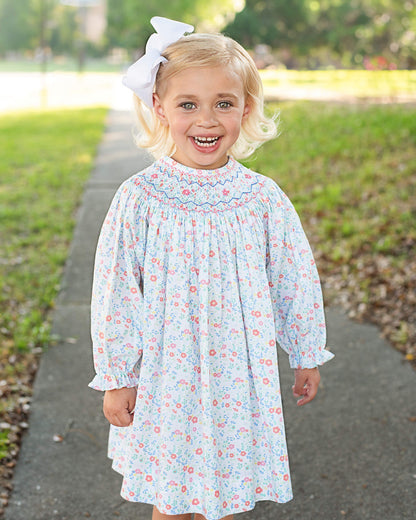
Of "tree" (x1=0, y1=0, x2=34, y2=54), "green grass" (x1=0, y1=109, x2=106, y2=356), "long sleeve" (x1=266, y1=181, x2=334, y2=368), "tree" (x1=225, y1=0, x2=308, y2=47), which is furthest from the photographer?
"tree" (x1=0, y1=0, x2=34, y2=54)

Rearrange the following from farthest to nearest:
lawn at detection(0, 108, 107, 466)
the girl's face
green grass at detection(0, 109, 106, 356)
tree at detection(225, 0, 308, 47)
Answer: tree at detection(225, 0, 308, 47) → green grass at detection(0, 109, 106, 356) → lawn at detection(0, 108, 107, 466) → the girl's face

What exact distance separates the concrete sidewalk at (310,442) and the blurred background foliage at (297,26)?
10622mm

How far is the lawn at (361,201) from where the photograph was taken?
4.71 meters

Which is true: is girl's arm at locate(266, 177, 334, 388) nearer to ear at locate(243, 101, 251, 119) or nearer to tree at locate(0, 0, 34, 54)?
ear at locate(243, 101, 251, 119)

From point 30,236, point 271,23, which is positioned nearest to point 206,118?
point 30,236

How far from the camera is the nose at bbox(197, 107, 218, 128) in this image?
1.87 m

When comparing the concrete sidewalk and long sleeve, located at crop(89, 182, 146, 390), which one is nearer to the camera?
long sleeve, located at crop(89, 182, 146, 390)

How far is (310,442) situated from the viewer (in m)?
3.10

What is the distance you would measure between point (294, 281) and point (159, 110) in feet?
2.20

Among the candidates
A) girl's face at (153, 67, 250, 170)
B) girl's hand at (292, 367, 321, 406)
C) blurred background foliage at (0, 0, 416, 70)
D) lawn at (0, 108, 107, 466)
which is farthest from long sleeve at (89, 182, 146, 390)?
blurred background foliage at (0, 0, 416, 70)

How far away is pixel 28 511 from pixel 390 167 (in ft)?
20.0

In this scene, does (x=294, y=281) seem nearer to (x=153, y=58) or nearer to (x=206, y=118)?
(x=206, y=118)

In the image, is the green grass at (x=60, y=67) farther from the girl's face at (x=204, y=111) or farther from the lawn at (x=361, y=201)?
the girl's face at (x=204, y=111)

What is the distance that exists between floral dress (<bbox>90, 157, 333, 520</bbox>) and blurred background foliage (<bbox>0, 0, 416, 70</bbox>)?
12032mm
